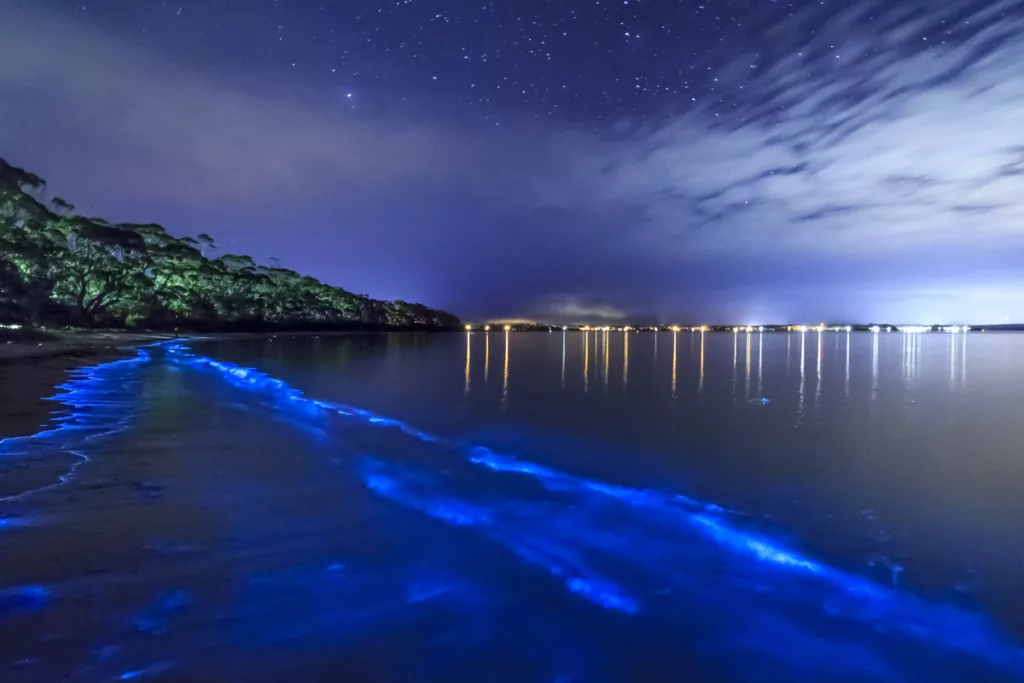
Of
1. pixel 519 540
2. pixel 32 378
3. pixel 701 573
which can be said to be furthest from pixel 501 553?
pixel 32 378

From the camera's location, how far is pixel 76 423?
38.9ft

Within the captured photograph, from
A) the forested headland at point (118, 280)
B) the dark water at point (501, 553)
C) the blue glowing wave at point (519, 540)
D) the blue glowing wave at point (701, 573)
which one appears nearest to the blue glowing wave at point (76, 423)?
the dark water at point (501, 553)

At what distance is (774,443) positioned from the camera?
12805 millimetres

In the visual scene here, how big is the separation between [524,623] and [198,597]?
276 cm

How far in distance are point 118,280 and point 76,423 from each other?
53.7 metres

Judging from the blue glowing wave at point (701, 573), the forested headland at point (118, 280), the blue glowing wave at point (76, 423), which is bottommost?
the blue glowing wave at point (701, 573)

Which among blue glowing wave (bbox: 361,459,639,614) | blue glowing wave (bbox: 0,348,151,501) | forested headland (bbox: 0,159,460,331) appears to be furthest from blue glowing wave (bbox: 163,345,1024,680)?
forested headland (bbox: 0,159,460,331)

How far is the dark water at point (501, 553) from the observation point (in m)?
4.41

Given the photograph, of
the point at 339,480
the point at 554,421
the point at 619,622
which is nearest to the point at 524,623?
the point at 619,622

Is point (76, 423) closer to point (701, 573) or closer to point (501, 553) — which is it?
point (501, 553)

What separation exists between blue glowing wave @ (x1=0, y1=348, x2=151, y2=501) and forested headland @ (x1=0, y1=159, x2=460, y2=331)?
27.6 metres

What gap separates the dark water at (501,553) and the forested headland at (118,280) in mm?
36076

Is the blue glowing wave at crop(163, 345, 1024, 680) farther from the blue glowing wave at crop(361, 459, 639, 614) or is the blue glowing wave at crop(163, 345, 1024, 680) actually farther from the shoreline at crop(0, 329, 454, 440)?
the shoreline at crop(0, 329, 454, 440)

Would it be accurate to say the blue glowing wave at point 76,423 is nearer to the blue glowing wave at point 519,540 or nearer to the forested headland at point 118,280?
the blue glowing wave at point 519,540
